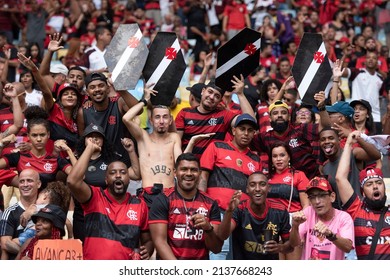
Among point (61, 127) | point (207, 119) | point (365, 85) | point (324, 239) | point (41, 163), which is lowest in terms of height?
point (324, 239)

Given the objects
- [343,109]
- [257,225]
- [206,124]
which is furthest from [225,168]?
[343,109]

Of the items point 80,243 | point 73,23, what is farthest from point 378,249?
point 73,23

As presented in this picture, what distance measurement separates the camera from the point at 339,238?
34.6 feet

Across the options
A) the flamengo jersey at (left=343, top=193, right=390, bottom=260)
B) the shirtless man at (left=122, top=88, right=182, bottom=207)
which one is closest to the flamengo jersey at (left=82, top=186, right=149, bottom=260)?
the shirtless man at (left=122, top=88, right=182, bottom=207)

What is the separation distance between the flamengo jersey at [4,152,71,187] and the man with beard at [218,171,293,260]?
1.98 meters

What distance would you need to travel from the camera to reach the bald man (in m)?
10.8

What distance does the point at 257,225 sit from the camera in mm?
11000

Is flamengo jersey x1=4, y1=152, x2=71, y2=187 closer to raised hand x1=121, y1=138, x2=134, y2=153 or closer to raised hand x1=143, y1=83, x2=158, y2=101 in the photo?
raised hand x1=121, y1=138, x2=134, y2=153

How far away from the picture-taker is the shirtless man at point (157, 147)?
12.3 metres

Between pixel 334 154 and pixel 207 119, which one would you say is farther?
pixel 207 119

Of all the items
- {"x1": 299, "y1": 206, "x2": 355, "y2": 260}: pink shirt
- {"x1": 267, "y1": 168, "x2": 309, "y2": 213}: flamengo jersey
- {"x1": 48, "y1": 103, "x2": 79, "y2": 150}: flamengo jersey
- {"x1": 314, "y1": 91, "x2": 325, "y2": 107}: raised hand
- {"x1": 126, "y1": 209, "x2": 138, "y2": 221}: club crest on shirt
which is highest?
{"x1": 314, "y1": 91, "x2": 325, "y2": 107}: raised hand

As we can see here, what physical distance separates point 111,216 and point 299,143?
299 centimetres

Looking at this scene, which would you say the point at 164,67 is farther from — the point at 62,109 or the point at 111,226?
the point at 111,226

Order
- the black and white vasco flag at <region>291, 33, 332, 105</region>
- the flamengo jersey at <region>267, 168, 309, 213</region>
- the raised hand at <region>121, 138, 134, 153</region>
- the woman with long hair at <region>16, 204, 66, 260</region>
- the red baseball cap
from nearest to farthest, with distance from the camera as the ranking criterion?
1. the woman with long hair at <region>16, 204, 66, 260</region>
2. the red baseball cap
3. the flamengo jersey at <region>267, 168, 309, 213</region>
4. the raised hand at <region>121, 138, 134, 153</region>
5. the black and white vasco flag at <region>291, 33, 332, 105</region>
